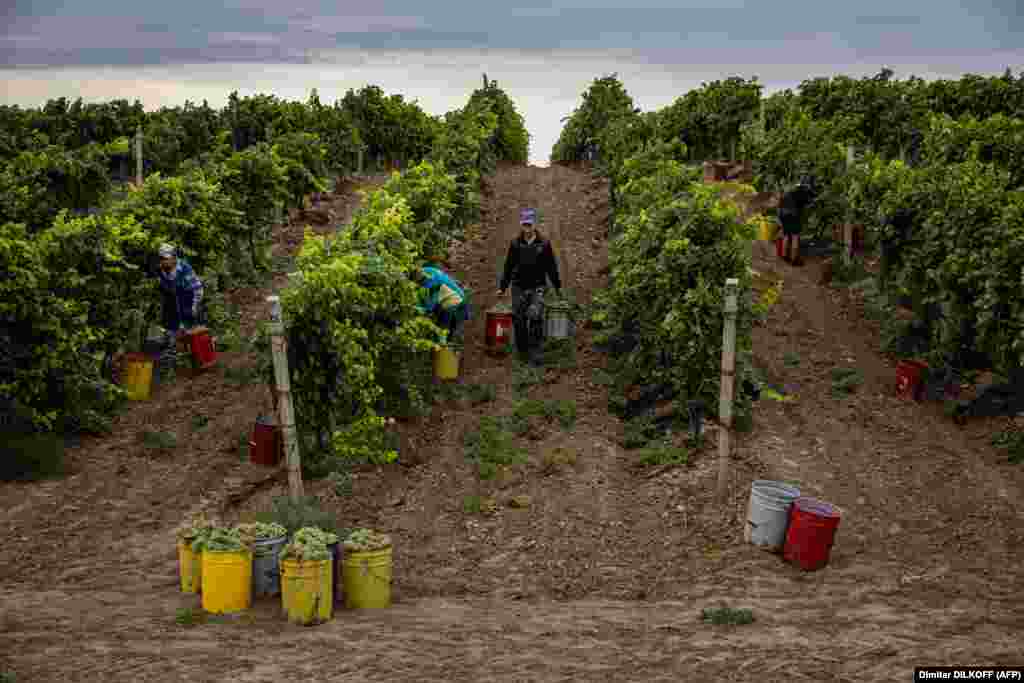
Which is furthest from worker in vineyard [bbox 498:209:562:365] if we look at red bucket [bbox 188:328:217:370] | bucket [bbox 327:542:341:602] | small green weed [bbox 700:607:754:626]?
small green weed [bbox 700:607:754:626]

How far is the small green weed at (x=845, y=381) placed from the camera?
14.5 metres

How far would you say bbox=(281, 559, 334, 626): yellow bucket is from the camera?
7.93 metres

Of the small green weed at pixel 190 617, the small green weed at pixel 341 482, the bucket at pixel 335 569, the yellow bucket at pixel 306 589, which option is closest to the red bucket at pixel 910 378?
the small green weed at pixel 341 482

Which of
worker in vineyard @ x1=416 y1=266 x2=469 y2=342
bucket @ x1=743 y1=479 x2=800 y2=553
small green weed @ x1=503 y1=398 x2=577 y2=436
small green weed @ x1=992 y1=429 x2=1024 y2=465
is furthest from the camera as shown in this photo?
worker in vineyard @ x1=416 y1=266 x2=469 y2=342

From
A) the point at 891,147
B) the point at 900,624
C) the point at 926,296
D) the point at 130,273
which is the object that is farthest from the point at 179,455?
the point at 891,147

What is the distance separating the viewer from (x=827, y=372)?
15234 mm

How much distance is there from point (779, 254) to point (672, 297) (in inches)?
415

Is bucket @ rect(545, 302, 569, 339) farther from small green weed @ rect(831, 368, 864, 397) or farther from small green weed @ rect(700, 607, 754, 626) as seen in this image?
small green weed @ rect(700, 607, 754, 626)

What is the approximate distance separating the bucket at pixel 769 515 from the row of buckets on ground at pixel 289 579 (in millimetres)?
3275

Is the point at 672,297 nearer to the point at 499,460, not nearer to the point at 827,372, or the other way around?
the point at 499,460

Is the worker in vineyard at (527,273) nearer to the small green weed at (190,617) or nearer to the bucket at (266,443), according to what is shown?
the bucket at (266,443)

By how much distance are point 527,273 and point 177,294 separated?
15.6 feet

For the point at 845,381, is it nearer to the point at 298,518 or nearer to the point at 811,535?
the point at 811,535

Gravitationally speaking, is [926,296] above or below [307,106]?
below
